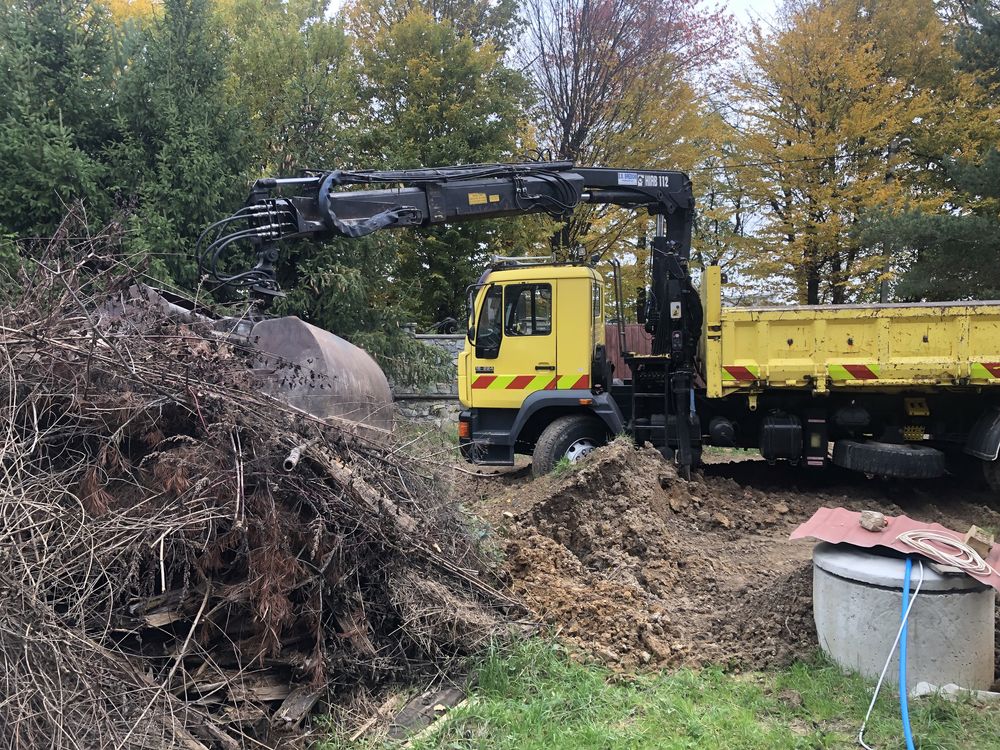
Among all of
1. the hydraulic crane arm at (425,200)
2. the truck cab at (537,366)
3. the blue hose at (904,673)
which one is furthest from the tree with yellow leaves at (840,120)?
the blue hose at (904,673)

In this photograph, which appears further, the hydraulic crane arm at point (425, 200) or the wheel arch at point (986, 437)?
the wheel arch at point (986, 437)

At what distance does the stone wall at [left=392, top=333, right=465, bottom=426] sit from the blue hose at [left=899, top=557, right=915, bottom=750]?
1060cm

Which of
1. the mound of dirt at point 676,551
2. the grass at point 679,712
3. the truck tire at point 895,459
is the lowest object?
the grass at point 679,712

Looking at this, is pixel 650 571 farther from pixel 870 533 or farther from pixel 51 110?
pixel 51 110

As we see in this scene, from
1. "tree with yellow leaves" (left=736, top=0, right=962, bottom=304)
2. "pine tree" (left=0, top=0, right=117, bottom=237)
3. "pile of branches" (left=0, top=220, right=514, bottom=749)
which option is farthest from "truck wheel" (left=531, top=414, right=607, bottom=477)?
"tree with yellow leaves" (left=736, top=0, right=962, bottom=304)

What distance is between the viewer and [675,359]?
29.3 feet

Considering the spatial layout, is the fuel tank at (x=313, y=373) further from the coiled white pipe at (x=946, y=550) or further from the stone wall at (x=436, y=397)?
the stone wall at (x=436, y=397)

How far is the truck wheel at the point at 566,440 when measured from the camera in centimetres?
863

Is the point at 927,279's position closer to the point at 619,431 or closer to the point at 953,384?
the point at 953,384

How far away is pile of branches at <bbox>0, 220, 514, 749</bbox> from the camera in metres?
3.07

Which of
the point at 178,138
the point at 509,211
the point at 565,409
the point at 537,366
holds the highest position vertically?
the point at 178,138

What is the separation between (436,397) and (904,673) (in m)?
11.5

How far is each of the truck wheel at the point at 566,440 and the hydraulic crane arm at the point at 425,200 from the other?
2407 mm

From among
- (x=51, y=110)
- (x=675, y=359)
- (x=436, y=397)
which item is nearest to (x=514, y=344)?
(x=675, y=359)
